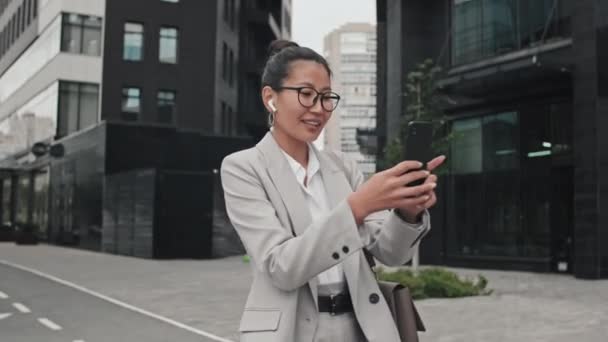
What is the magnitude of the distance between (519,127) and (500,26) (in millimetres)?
3349

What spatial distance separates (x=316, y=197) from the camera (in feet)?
7.49

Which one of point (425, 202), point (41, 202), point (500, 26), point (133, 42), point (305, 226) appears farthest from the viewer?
point (41, 202)

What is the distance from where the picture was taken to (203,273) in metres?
19.4

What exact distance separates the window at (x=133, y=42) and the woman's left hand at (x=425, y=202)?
36.5 metres

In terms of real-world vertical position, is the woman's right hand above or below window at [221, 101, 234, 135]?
below

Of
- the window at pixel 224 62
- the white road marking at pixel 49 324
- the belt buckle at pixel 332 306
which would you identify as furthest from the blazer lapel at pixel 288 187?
the window at pixel 224 62

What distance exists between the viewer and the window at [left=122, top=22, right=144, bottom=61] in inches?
1454

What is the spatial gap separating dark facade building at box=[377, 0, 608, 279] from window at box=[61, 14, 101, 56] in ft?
61.4

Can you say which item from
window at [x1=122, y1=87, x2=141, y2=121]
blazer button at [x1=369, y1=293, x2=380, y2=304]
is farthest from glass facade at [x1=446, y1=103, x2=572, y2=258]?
window at [x1=122, y1=87, x2=141, y2=121]

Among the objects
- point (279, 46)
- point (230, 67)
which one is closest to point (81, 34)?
point (230, 67)

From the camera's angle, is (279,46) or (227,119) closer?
(279,46)

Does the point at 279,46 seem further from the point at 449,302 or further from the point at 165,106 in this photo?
the point at 165,106

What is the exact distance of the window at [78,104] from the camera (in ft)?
121

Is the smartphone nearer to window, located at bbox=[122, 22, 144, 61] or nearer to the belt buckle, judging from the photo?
the belt buckle
